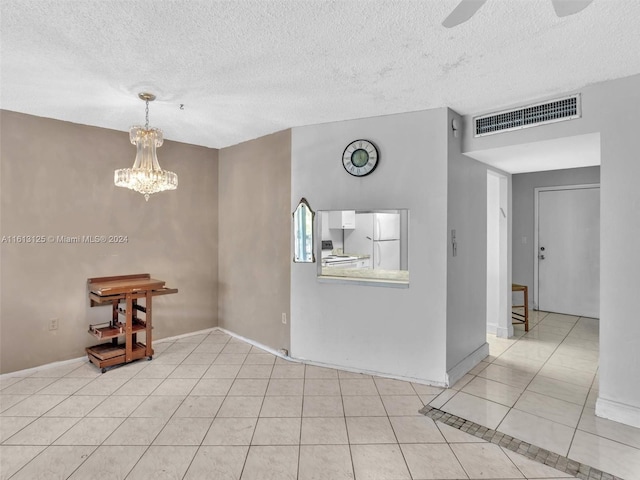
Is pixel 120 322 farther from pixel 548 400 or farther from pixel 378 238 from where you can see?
pixel 548 400

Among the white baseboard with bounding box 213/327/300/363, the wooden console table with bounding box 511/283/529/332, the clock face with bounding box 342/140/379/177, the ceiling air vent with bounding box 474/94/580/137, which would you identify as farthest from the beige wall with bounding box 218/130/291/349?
the wooden console table with bounding box 511/283/529/332

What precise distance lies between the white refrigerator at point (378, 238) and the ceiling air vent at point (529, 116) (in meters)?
1.08

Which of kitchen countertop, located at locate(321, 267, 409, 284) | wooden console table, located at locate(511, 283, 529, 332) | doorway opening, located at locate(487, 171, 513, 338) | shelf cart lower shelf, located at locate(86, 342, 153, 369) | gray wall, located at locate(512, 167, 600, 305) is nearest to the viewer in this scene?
kitchen countertop, located at locate(321, 267, 409, 284)

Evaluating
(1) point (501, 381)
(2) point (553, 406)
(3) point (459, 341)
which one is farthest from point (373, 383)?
(2) point (553, 406)

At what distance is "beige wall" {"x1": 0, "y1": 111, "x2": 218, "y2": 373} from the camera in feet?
10.7

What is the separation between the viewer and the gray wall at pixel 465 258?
3059mm

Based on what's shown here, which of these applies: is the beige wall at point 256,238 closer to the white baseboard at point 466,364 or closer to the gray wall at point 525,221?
the white baseboard at point 466,364

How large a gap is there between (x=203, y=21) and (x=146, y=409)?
2.65 meters

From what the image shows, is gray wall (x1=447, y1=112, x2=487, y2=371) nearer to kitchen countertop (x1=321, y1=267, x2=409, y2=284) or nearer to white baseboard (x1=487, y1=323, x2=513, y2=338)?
kitchen countertop (x1=321, y1=267, x2=409, y2=284)

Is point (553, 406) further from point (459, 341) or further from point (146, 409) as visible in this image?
point (146, 409)

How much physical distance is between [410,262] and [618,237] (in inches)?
57.6

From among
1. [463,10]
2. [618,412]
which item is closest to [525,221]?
[618,412]

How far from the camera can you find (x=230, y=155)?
4512 millimetres

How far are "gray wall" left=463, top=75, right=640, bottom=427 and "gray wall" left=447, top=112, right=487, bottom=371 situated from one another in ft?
3.15
